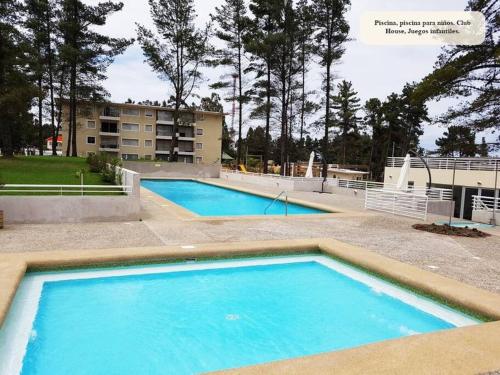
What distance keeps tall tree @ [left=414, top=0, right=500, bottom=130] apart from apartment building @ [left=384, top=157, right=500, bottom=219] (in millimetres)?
2509

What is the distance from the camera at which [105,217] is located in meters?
10.4

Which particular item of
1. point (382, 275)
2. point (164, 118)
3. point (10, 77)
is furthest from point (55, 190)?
point (164, 118)

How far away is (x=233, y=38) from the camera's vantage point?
105 feet

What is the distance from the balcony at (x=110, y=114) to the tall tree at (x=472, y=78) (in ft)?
135

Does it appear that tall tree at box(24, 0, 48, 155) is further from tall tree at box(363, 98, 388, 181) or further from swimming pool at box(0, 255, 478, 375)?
tall tree at box(363, 98, 388, 181)

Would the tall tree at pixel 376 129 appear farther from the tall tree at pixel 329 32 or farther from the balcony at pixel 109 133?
the balcony at pixel 109 133

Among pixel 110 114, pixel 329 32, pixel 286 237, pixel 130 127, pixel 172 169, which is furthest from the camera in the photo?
pixel 130 127

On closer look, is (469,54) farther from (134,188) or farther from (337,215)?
(134,188)

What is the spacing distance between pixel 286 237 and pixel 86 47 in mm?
28256

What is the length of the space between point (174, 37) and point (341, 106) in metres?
27.0

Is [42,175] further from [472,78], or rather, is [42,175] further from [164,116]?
[164,116]

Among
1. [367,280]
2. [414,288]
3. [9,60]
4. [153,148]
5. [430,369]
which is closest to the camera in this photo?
[430,369]

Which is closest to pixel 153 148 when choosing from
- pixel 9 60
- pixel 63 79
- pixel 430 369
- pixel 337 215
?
pixel 63 79

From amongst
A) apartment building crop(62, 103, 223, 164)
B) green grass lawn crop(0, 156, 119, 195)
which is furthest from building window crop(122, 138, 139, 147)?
green grass lawn crop(0, 156, 119, 195)
